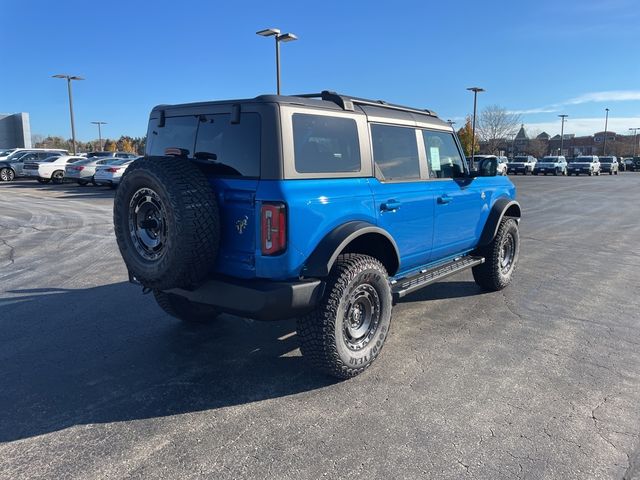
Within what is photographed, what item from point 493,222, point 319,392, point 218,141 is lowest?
point 319,392

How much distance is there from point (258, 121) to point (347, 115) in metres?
0.87

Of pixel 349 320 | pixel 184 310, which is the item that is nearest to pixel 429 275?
pixel 349 320

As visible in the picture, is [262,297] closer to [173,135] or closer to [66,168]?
[173,135]

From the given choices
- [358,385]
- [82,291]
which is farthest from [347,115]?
[82,291]

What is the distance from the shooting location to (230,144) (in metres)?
3.58

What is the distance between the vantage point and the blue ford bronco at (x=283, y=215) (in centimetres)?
329

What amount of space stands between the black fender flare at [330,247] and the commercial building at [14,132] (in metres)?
67.7

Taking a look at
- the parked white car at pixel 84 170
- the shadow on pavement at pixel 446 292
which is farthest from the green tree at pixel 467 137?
the shadow on pavement at pixel 446 292

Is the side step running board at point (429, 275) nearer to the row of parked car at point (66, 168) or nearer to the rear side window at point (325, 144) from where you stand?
the rear side window at point (325, 144)

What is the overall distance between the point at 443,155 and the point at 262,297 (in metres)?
2.95

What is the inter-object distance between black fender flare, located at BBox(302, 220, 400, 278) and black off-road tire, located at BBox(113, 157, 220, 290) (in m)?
0.69

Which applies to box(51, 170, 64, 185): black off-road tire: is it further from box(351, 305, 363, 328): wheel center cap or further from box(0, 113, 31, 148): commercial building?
box(0, 113, 31, 148): commercial building

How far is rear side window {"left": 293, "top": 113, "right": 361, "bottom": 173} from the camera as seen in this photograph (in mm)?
3504

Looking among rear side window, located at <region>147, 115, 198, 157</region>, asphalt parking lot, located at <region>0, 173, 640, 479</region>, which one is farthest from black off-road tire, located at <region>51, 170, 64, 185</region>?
rear side window, located at <region>147, 115, 198, 157</region>
